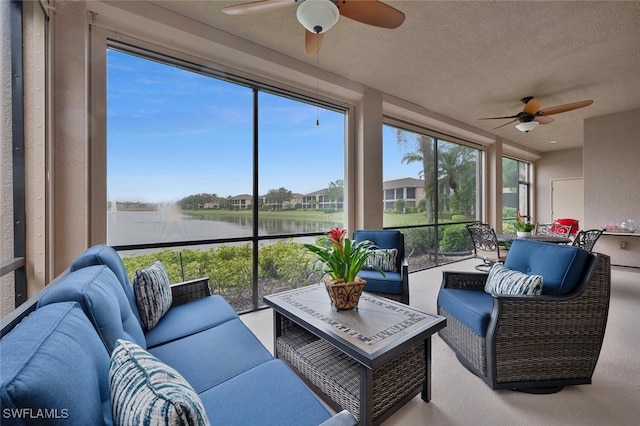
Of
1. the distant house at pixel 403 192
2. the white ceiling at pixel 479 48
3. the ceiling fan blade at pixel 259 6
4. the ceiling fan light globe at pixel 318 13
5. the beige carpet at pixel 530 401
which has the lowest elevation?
the beige carpet at pixel 530 401

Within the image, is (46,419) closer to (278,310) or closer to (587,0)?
(278,310)

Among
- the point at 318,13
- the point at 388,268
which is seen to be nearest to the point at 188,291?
the point at 388,268

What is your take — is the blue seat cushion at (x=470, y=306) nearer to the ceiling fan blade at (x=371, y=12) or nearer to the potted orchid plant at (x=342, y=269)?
the potted orchid plant at (x=342, y=269)

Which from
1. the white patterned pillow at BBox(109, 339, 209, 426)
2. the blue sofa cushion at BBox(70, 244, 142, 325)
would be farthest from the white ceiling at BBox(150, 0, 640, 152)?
the white patterned pillow at BBox(109, 339, 209, 426)

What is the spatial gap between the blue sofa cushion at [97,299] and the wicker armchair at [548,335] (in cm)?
206

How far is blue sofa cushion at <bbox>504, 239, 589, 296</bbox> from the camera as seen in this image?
1.81 metres

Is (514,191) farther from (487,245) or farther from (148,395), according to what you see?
(148,395)

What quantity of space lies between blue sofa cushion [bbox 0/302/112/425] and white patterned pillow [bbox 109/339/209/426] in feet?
0.23

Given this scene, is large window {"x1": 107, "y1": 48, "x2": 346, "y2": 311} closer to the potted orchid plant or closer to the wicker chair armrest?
the potted orchid plant

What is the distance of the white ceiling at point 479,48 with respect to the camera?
2.42 meters

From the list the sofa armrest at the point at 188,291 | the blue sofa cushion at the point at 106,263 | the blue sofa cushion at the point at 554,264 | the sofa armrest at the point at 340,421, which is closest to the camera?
A: the sofa armrest at the point at 340,421

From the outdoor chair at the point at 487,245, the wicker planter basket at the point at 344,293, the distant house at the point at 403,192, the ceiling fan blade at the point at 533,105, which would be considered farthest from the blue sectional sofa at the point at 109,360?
the ceiling fan blade at the point at 533,105

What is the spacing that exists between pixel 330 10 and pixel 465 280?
238cm

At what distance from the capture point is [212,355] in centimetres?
141
